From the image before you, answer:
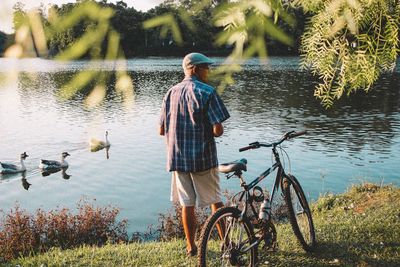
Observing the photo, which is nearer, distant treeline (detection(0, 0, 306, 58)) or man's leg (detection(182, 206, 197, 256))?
distant treeline (detection(0, 0, 306, 58))

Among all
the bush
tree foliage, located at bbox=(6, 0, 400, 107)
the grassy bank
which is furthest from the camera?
the bush

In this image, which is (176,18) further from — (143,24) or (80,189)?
(80,189)

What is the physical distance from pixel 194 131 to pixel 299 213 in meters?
1.76

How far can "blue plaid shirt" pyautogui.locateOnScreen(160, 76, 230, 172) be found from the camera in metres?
4.73

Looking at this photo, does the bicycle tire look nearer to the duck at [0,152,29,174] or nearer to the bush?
the bush

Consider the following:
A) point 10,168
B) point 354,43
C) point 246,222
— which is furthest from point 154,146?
Answer: point 354,43

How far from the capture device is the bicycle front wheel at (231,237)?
14.0 feet

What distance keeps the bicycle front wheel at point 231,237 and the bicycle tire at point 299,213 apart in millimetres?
842

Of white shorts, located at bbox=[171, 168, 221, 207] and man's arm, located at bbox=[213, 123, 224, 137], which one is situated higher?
man's arm, located at bbox=[213, 123, 224, 137]

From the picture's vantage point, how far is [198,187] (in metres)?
4.96

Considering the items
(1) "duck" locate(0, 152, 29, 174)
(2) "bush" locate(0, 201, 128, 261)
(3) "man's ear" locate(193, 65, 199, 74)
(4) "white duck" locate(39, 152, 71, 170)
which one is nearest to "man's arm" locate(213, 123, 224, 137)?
(3) "man's ear" locate(193, 65, 199, 74)

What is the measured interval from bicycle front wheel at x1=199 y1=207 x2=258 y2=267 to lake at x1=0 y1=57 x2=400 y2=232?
2791 millimetres

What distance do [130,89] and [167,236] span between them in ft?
37.0

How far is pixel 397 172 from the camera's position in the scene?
2133 cm
